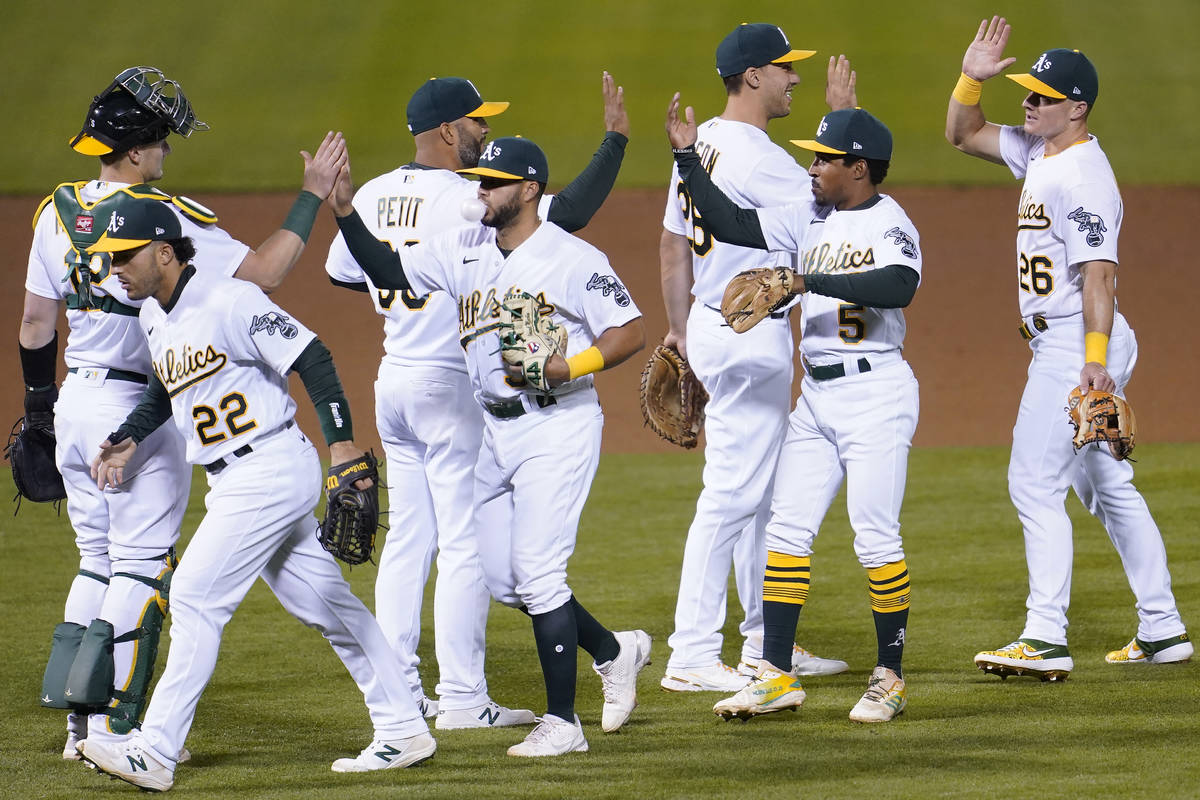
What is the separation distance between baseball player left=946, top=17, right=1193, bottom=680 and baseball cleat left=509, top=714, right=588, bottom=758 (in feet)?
5.43

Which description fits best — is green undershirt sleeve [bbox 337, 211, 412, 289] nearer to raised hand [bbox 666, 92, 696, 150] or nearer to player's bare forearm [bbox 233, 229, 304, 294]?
player's bare forearm [bbox 233, 229, 304, 294]

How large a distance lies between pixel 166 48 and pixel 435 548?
19.4 meters

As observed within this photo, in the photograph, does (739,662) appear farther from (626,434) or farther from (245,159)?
(245,159)

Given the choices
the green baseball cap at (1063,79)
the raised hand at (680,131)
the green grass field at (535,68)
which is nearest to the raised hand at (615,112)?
the raised hand at (680,131)

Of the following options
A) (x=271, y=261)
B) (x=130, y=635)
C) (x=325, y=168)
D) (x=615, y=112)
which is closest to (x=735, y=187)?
(x=615, y=112)

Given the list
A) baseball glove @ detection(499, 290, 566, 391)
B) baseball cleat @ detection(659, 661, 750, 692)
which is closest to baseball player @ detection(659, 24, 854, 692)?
baseball cleat @ detection(659, 661, 750, 692)

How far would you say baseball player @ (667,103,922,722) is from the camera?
4.85 metres

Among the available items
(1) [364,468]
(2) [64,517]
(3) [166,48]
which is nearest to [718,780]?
(1) [364,468]

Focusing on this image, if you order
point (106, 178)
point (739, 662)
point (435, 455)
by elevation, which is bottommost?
point (739, 662)

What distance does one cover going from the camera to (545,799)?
4086mm

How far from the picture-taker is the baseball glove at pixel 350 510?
4254 millimetres

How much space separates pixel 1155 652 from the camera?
558 centimetres

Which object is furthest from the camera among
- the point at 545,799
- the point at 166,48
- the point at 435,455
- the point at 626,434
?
the point at 166,48

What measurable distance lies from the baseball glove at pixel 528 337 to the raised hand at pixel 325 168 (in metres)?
0.66
